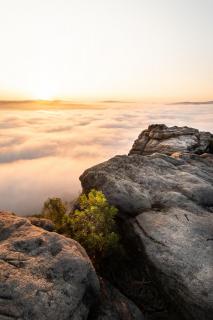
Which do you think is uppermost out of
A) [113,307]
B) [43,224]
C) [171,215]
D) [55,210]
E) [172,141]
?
[171,215]

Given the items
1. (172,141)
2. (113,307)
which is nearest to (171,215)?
(113,307)

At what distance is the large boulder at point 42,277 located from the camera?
14.8 meters

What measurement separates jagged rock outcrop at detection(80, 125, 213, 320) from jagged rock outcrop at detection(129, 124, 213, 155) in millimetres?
11182

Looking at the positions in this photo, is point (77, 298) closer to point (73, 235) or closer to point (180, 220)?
point (73, 235)

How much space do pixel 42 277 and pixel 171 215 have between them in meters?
11.3

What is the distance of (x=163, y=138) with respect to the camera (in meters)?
55.2

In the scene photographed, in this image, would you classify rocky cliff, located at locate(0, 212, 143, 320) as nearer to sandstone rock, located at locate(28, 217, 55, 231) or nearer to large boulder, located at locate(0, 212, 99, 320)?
large boulder, located at locate(0, 212, 99, 320)

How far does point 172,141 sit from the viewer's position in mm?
52094

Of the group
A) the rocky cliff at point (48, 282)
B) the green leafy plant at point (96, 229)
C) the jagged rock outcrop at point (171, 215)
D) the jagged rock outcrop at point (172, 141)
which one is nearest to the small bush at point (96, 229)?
the green leafy plant at point (96, 229)

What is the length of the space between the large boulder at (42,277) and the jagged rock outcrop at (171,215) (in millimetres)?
A: 5136

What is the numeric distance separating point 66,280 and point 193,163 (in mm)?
22436

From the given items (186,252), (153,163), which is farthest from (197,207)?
(153,163)

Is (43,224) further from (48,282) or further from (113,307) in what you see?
(113,307)

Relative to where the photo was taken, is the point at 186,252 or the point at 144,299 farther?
the point at 144,299
